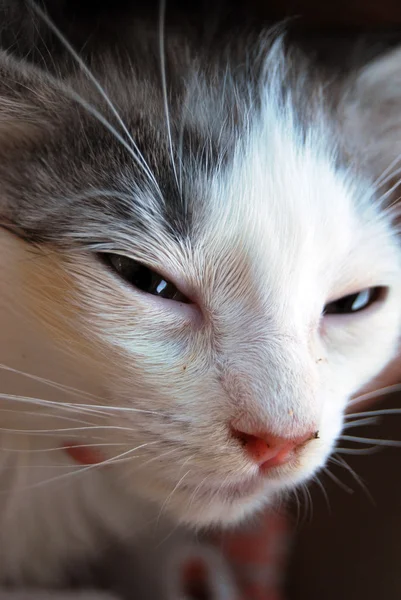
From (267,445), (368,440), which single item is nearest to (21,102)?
(267,445)

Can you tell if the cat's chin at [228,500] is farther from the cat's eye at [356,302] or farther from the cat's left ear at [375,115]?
the cat's left ear at [375,115]

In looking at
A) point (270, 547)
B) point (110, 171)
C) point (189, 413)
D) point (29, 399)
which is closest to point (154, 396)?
point (189, 413)

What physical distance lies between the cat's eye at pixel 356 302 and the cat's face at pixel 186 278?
0.09 meters

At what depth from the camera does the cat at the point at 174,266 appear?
2.39ft

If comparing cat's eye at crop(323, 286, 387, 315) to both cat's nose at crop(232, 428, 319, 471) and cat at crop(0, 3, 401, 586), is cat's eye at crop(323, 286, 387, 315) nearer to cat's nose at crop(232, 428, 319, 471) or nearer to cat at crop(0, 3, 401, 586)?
cat at crop(0, 3, 401, 586)

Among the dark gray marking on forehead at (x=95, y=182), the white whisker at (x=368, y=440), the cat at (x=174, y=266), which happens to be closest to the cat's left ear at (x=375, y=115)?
the cat at (x=174, y=266)

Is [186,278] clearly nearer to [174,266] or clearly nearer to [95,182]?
[174,266]

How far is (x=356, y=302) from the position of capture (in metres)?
0.91

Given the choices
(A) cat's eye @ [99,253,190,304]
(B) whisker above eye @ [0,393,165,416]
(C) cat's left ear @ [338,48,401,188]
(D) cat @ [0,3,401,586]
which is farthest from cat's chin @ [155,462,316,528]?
(C) cat's left ear @ [338,48,401,188]

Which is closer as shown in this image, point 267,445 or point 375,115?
point 267,445

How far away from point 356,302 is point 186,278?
11.3 inches

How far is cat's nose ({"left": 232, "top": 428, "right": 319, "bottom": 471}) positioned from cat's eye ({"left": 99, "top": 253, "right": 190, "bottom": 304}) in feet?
0.60

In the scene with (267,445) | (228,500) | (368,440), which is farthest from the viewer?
(368,440)

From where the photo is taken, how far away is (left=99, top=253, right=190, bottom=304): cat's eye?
2.49ft
